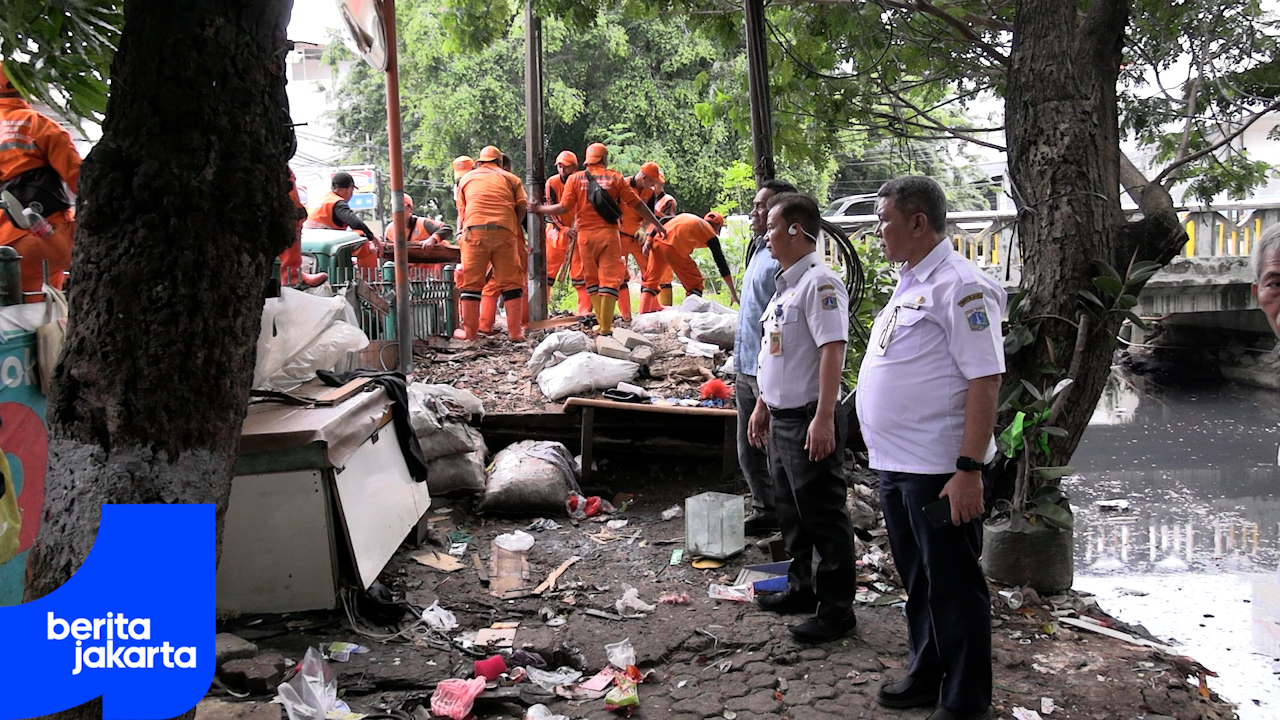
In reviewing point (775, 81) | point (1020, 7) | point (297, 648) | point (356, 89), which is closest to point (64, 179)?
point (297, 648)

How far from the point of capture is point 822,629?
3.65 meters

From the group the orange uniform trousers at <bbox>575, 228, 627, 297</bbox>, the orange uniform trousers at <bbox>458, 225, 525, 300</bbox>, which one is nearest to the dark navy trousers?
the orange uniform trousers at <bbox>458, 225, 525, 300</bbox>

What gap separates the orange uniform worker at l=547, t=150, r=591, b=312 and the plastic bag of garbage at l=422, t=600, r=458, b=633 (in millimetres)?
6622

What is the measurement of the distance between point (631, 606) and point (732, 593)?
1.60 ft

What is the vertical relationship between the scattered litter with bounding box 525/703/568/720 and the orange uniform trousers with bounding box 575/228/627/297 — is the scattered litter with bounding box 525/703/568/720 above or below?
below

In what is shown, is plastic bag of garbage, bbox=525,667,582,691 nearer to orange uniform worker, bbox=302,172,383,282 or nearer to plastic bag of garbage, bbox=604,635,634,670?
plastic bag of garbage, bbox=604,635,634,670

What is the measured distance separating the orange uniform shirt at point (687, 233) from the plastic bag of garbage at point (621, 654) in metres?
7.54

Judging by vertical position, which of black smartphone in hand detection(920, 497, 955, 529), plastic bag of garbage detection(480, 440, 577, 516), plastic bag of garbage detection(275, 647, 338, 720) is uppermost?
black smartphone in hand detection(920, 497, 955, 529)

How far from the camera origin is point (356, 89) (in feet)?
81.4

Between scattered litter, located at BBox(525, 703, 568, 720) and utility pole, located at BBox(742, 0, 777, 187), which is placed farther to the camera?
utility pole, located at BBox(742, 0, 777, 187)

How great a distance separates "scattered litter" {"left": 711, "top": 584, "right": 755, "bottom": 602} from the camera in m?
4.27

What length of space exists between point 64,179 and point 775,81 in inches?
240

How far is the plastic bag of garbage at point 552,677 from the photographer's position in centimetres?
345

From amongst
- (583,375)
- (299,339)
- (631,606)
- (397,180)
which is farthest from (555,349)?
(631,606)
